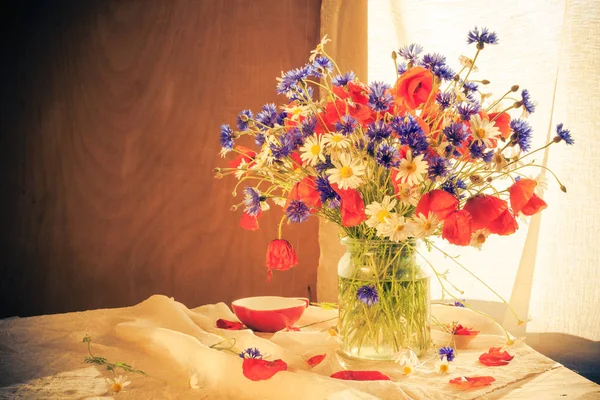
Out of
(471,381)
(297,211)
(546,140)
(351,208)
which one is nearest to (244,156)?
(297,211)

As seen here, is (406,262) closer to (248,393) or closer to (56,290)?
(248,393)

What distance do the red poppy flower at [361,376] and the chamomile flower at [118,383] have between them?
0.31 meters

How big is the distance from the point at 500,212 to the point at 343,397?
0.31m

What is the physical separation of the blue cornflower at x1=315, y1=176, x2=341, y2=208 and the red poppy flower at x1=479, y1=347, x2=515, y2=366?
38 centimetres

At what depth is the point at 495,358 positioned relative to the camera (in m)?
0.94

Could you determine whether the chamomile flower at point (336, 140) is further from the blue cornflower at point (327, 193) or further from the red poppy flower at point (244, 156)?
the red poppy flower at point (244, 156)

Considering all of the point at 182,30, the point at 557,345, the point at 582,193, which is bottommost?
the point at 557,345

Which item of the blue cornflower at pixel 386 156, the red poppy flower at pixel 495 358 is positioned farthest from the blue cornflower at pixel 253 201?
the red poppy flower at pixel 495 358

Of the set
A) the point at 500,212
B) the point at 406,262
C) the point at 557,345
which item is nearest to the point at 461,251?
the point at 557,345

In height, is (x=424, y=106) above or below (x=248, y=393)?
above

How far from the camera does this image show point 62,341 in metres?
1.10

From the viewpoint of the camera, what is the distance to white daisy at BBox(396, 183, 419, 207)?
80 centimetres

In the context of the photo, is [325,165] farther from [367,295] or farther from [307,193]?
[367,295]

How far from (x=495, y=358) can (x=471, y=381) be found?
0.41ft
